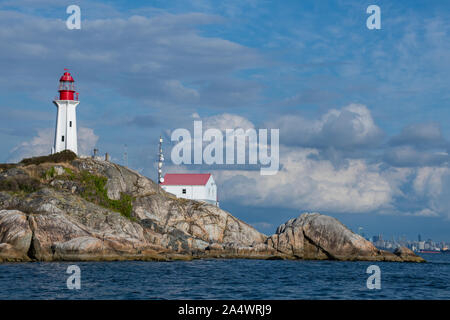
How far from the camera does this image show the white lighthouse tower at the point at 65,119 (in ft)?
221

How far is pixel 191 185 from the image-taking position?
3209 inches

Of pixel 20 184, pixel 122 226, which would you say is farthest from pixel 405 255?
pixel 20 184

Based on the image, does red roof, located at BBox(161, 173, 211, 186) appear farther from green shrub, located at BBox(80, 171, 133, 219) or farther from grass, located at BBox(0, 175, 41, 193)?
grass, located at BBox(0, 175, 41, 193)

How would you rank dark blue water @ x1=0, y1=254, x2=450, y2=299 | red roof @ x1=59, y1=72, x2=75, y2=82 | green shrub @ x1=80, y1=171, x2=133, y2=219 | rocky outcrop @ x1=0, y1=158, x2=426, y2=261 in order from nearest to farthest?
dark blue water @ x1=0, y1=254, x2=450, y2=299, rocky outcrop @ x1=0, y1=158, x2=426, y2=261, green shrub @ x1=80, y1=171, x2=133, y2=219, red roof @ x1=59, y1=72, x2=75, y2=82

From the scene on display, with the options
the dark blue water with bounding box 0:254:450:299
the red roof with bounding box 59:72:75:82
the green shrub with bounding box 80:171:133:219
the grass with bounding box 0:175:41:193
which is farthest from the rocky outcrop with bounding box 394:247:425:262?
the red roof with bounding box 59:72:75:82

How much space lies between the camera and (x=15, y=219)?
47312mm

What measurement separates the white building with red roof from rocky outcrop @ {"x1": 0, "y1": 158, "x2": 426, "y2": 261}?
12.3m

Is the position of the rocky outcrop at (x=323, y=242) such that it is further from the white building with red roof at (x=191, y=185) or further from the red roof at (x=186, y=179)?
the red roof at (x=186, y=179)

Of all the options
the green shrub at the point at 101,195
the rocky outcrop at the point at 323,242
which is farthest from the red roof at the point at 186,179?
the rocky outcrop at the point at 323,242

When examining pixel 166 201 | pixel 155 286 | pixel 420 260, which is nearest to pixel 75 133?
pixel 166 201

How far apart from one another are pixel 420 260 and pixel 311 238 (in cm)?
1941

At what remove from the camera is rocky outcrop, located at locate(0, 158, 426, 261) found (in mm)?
47531

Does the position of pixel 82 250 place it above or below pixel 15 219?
below
